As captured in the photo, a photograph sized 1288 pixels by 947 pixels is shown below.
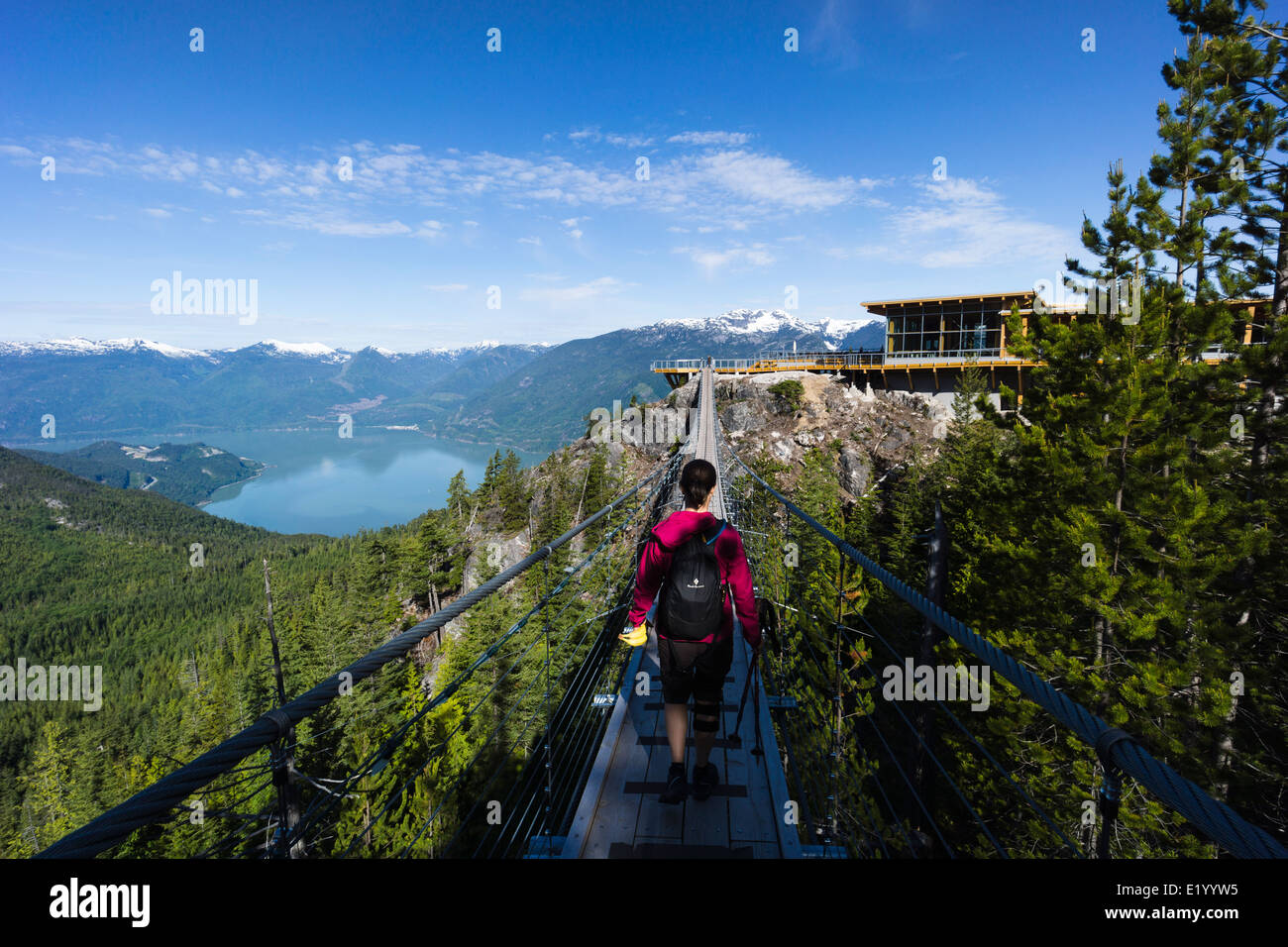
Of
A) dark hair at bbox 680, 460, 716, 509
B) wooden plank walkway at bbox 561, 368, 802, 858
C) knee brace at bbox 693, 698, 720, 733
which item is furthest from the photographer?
knee brace at bbox 693, 698, 720, 733

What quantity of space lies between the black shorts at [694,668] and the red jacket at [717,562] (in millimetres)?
64

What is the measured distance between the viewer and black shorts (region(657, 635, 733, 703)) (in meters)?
2.60

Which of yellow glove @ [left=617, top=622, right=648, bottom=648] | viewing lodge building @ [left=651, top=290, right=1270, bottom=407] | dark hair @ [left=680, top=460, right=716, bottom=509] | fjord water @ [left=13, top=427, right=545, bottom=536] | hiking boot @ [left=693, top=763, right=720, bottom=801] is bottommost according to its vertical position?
fjord water @ [left=13, top=427, right=545, bottom=536]

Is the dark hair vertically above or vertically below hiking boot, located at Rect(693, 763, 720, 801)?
above

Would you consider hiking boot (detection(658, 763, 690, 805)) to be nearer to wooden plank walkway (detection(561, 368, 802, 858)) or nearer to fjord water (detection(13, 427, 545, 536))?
wooden plank walkway (detection(561, 368, 802, 858))

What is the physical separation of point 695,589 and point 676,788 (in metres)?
0.98

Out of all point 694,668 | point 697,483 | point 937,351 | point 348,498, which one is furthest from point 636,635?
point 348,498

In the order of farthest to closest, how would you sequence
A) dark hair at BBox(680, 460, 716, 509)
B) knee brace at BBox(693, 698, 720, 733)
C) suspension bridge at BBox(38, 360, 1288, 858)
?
knee brace at BBox(693, 698, 720, 733) → dark hair at BBox(680, 460, 716, 509) → suspension bridge at BBox(38, 360, 1288, 858)

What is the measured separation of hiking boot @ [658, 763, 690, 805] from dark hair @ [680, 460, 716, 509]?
49.1 inches

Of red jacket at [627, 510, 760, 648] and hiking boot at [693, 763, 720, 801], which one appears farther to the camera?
hiking boot at [693, 763, 720, 801]

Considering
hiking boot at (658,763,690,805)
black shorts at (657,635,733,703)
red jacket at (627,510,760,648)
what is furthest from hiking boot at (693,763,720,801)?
red jacket at (627,510,760,648)

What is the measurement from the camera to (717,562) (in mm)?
2537

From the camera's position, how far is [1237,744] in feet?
26.2

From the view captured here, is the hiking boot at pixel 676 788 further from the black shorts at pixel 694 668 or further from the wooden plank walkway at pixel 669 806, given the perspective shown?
the black shorts at pixel 694 668
